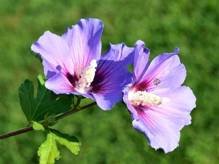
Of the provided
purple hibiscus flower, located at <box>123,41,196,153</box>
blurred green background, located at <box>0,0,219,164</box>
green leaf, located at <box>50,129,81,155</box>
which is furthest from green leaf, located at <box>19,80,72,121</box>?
blurred green background, located at <box>0,0,219,164</box>

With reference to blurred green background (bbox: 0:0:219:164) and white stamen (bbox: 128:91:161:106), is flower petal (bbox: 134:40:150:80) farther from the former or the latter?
blurred green background (bbox: 0:0:219:164)

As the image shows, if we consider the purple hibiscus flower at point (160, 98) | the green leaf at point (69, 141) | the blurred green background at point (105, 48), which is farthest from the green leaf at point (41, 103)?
the blurred green background at point (105, 48)

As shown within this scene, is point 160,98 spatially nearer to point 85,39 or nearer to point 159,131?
point 159,131

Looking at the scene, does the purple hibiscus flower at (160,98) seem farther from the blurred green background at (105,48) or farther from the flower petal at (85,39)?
the blurred green background at (105,48)

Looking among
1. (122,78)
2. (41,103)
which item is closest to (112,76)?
(122,78)

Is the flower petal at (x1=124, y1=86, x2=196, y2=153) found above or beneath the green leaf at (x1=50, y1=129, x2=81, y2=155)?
above
